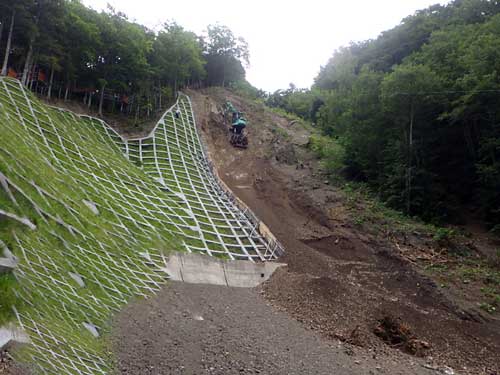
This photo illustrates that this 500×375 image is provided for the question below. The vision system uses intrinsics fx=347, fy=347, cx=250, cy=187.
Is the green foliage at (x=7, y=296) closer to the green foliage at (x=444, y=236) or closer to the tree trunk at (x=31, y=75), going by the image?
the green foliage at (x=444, y=236)

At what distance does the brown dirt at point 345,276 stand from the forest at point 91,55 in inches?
281

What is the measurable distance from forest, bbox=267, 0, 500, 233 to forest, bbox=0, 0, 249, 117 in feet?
52.0

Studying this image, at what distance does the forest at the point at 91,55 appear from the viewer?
20266 mm

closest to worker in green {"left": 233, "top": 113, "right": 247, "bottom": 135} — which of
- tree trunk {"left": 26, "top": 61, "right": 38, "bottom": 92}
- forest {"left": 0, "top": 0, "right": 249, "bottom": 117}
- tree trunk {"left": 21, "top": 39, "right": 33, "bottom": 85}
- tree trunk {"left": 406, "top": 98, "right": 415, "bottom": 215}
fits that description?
forest {"left": 0, "top": 0, "right": 249, "bottom": 117}

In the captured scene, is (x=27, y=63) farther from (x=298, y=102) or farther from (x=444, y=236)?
(x=298, y=102)

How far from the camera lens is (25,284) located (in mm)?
5648

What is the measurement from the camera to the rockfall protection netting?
5.79m

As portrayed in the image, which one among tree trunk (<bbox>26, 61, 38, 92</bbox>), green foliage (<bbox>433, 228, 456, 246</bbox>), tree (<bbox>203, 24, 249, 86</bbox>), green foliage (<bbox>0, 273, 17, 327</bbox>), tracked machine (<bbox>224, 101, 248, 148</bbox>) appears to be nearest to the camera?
green foliage (<bbox>0, 273, 17, 327</bbox>)

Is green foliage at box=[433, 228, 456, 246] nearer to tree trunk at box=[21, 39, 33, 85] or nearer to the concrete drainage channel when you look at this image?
the concrete drainage channel

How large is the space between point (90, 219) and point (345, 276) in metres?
9.87

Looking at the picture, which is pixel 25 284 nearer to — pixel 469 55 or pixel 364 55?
pixel 469 55

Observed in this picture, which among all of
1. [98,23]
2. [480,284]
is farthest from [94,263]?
[98,23]

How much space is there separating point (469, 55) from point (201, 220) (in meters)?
15.3

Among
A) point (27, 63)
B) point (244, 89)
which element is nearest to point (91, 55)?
point (27, 63)
